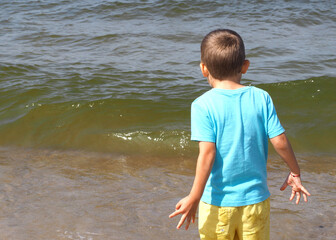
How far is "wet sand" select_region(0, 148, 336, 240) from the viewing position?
374 centimetres

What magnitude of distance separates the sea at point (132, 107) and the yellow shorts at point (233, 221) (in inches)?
44.7

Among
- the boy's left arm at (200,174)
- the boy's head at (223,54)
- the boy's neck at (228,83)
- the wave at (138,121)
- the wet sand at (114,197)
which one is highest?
the boy's head at (223,54)

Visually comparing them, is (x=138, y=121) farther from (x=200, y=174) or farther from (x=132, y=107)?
(x=200, y=174)

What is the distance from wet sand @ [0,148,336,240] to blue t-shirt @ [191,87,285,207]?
1.25 meters

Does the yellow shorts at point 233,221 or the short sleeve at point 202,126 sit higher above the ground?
the short sleeve at point 202,126

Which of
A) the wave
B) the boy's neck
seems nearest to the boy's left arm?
the boy's neck

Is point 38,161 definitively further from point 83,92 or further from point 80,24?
point 80,24

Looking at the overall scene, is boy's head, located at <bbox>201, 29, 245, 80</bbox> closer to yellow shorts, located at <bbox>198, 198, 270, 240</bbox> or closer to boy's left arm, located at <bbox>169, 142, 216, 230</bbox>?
boy's left arm, located at <bbox>169, 142, 216, 230</bbox>

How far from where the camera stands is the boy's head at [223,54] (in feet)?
7.88

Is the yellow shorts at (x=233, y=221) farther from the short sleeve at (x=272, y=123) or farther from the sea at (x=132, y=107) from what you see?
the sea at (x=132, y=107)

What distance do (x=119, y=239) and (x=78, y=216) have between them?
0.52 m

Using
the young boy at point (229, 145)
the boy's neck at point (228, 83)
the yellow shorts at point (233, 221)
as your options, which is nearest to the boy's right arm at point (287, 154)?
the young boy at point (229, 145)

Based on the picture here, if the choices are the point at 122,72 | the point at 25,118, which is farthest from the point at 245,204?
the point at 122,72

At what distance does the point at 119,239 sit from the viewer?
11.9 feet
